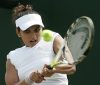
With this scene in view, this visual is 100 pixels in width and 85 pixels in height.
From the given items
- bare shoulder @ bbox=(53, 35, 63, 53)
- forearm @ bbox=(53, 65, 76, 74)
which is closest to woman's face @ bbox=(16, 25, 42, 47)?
bare shoulder @ bbox=(53, 35, 63, 53)

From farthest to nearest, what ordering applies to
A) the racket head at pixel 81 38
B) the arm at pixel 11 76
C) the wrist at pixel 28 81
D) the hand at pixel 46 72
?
the arm at pixel 11 76 → the wrist at pixel 28 81 → the hand at pixel 46 72 → the racket head at pixel 81 38

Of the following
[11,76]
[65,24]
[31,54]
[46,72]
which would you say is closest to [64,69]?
[46,72]

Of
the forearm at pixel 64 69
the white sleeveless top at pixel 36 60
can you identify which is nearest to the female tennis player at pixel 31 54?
the white sleeveless top at pixel 36 60

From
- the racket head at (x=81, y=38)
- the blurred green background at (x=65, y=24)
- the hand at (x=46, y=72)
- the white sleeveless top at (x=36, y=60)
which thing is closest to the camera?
the racket head at (x=81, y=38)

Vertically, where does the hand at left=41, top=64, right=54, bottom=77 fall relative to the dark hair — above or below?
below

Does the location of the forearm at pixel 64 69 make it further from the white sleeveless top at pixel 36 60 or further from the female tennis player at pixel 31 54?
→ the white sleeveless top at pixel 36 60

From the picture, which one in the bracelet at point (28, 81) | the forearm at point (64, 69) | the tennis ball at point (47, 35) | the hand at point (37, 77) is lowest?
the bracelet at point (28, 81)

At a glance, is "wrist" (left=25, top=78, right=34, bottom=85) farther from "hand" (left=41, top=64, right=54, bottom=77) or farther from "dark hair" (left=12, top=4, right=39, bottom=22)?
"dark hair" (left=12, top=4, right=39, bottom=22)

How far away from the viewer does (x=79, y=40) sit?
3.88 m

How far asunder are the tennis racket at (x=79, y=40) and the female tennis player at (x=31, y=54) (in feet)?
0.19

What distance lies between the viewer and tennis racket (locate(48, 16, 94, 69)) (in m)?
3.69

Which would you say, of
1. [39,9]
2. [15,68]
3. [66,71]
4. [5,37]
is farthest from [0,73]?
[66,71]

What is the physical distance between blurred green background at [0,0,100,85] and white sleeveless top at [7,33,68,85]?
2.50 metres

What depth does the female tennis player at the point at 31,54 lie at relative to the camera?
410 centimetres
